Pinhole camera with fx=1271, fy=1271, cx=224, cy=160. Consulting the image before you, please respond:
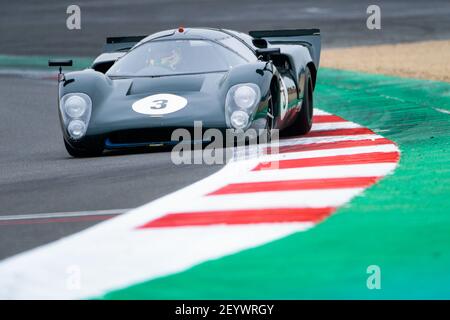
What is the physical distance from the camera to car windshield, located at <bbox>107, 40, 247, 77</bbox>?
10.5 m

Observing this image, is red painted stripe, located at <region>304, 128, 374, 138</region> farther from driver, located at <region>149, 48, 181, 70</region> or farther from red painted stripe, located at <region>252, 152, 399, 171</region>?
red painted stripe, located at <region>252, 152, 399, 171</region>

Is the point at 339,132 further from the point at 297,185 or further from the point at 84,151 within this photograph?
the point at 297,185

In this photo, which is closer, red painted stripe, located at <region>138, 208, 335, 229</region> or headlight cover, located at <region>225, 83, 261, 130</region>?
red painted stripe, located at <region>138, 208, 335, 229</region>

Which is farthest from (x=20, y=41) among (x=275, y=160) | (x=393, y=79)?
(x=275, y=160)

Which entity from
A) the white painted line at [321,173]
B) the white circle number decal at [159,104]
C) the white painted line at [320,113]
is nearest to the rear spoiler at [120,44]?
the white painted line at [320,113]

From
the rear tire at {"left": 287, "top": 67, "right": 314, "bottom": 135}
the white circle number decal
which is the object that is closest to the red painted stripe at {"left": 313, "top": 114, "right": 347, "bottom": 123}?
the rear tire at {"left": 287, "top": 67, "right": 314, "bottom": 135}

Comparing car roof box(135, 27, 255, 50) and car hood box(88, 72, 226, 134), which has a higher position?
car roof box(135, 27, 255, 50)

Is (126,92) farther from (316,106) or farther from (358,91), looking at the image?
(358,91)

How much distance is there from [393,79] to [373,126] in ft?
20.8

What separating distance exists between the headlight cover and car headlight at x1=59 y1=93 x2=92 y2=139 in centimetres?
111

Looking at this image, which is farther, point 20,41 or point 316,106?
point 20,41

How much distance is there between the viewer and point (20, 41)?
99.7 ft

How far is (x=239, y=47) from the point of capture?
1097cm
